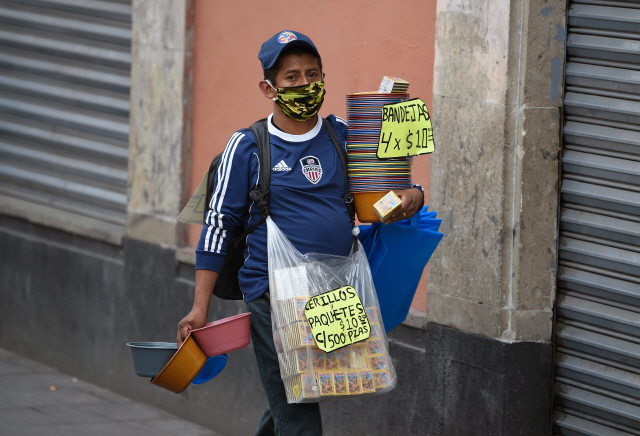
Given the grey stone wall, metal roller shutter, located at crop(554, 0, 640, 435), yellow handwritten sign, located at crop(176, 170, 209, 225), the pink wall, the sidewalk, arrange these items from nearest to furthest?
yellow handwritten sign, located at crop(176, 170, 209, 225) < metal roller shutter, located at crop(554, 0, 640, 435) < the grey stone wall < the pink wall < the sidewalk

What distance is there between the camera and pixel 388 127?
343cm

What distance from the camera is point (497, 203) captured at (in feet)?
13.5

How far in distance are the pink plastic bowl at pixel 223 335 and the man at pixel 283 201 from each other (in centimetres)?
8

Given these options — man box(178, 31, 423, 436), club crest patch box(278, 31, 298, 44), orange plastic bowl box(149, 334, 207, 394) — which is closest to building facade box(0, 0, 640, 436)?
man box(178, 31, 423, 436)

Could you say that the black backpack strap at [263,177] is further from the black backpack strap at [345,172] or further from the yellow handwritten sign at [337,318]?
the yellow handwritten sign at [337,318]

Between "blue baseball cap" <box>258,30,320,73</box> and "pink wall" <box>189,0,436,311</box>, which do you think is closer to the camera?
"blue baseball cap" <box>258,30,320,73</box>

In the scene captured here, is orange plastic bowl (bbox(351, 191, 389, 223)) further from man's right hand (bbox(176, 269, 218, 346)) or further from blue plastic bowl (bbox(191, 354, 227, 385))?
blue plastic bowl (bbox(191, 354, 227, 385))

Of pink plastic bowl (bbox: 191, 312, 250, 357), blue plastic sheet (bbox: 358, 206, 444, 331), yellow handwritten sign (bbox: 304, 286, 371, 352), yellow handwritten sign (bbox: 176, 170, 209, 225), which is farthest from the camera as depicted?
yellow handwritten sign (bbox: 176, 170, 209, 225)

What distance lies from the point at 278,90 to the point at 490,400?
1830mm

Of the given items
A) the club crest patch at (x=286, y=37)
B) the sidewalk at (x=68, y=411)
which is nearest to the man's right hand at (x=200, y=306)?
the club crest patch at (x=286, y=37)

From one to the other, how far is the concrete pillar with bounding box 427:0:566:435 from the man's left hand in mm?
730

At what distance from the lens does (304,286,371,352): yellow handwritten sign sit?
3225mm

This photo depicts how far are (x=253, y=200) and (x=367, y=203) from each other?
17.8 inches

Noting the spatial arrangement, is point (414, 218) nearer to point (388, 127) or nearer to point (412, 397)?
point (388, 127)
